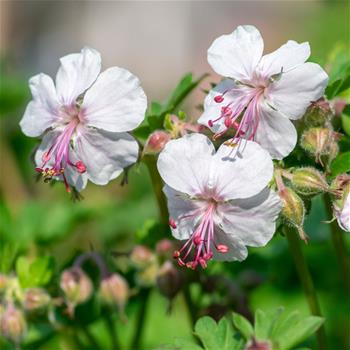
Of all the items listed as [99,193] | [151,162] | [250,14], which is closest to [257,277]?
[151,162]

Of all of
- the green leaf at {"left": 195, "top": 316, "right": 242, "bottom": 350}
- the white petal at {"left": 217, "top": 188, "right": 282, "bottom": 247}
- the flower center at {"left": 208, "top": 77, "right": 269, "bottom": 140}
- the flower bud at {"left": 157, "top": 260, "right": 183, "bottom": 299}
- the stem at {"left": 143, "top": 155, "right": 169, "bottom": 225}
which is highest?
the flower center at {"left": 208, "top": 77, "right": 269, "bottom": 140}

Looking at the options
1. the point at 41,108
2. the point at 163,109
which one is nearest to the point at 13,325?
the point at 41,108

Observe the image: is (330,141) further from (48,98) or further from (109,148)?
(48,98)

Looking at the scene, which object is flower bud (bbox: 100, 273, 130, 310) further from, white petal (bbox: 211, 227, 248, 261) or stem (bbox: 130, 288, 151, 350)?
white petal (bbox: 211, 227, 248, 261)

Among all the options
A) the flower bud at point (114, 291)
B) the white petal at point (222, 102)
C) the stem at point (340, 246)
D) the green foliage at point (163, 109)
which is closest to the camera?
the white petal at point (222, 102)

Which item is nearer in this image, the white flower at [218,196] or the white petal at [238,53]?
the white flower at [218,196]

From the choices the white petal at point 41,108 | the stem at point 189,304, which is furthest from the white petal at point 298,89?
the stem at point 189,304

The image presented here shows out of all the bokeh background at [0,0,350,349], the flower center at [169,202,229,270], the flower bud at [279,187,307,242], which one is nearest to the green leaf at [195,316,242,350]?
the flower center at [169,202,229,270]

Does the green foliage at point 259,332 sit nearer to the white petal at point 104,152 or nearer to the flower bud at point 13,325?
the white petal at point 104,152
